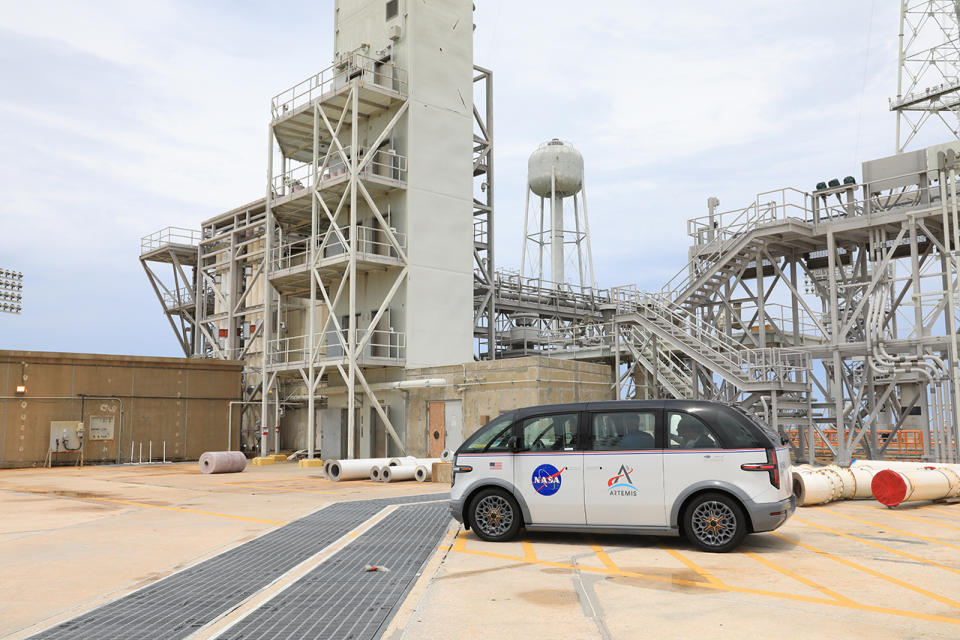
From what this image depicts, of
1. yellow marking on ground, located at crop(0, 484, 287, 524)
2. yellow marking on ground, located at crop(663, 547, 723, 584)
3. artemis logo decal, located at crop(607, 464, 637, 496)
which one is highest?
artemis logo decal, located at crop(607, 464, 637, 496)

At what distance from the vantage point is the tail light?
30.6 feet

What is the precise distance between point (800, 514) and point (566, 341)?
25535mm

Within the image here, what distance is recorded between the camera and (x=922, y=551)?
31.4ft

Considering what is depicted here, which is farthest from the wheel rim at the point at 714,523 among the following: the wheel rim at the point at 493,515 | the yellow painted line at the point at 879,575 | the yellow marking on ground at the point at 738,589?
the wheel rim at the point at 493,515

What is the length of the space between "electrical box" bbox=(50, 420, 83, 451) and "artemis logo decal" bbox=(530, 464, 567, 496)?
25.7m

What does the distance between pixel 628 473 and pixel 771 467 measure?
66.2 inches

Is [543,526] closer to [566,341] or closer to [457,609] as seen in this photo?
[457,609]

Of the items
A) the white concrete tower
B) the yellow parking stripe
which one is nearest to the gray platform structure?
the white concrete tower

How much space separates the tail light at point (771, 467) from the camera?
9.34 meters

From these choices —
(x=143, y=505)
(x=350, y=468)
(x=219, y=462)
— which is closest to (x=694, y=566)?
(x=143, y=505)

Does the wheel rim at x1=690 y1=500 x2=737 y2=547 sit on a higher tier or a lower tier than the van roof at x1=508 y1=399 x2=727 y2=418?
lower

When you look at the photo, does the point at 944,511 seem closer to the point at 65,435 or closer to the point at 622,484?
the point at 622,484

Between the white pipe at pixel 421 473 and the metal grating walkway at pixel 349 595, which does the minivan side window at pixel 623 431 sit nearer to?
the metal grating walkway at pixel 349 595

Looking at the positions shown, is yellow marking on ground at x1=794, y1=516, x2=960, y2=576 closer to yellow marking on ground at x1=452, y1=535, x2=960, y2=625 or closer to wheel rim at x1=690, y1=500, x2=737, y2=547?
wheel rim at x1=690, y1=500, x2=737, y2=547
